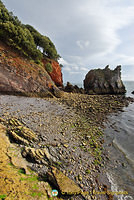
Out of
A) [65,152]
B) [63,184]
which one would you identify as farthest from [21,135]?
[63,184]

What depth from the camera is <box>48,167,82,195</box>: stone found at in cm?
365

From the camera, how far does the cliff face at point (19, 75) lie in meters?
16.0

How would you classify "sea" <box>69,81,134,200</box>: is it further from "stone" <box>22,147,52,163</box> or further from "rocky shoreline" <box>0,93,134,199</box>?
"stone" <box>22,147,52,163</box>

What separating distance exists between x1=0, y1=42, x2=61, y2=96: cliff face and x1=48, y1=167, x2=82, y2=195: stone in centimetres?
1769

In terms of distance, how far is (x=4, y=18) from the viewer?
1716 cm

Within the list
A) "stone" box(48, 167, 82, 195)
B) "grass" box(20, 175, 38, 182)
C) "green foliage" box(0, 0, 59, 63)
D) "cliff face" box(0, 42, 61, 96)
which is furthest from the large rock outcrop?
"grass" box(20, 175, 38, 182)

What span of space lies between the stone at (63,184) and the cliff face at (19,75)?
58.0 ft

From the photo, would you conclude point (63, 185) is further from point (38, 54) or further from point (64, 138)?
point (38, 54)

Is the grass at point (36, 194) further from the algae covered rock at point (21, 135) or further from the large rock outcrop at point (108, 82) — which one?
the large rock outcrop at point (108, 82)

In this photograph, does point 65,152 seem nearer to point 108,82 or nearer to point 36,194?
point 36,194

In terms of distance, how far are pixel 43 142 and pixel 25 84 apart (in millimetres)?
16098

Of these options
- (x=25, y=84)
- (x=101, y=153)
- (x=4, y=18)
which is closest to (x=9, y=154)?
(x=101, y=153)

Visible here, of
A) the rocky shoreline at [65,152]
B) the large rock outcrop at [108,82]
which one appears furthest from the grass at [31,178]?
the large rock outcrop at [108,82]

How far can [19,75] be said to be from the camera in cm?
1766
